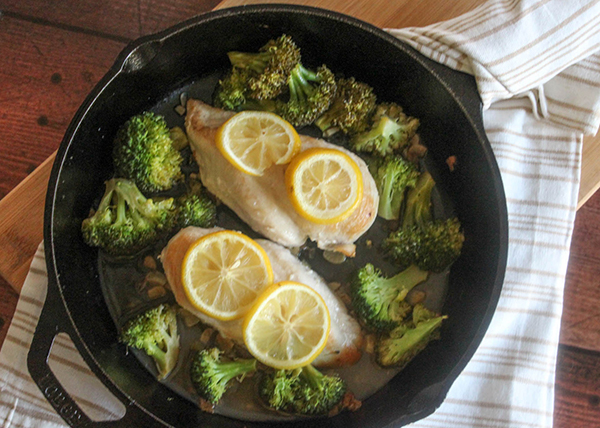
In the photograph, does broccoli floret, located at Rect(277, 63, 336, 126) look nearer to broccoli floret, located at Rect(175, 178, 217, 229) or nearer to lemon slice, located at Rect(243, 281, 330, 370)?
broccoli floret, located at Rect(175, 178, 217, 229)

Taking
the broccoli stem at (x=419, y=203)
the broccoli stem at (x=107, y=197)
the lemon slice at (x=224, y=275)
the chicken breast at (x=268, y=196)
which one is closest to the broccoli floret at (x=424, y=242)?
the broccoli stem at (x=419, y=203)

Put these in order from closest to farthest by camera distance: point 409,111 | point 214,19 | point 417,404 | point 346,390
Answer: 1. point 417,404
2. point 214,19
3. point 346,390
4. point 409,111

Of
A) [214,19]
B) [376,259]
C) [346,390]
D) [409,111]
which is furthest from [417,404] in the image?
[214,19]

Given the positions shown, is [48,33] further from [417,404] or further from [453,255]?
[417,404]

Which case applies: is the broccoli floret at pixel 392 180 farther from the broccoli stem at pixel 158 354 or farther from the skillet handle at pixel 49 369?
the skillet handle at pixel 49 369

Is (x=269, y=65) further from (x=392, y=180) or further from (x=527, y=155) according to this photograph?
(x=527, y=155)

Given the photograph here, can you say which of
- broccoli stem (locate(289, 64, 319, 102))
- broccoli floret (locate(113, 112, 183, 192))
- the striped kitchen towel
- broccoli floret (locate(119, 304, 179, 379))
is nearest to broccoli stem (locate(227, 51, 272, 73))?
broccoli stem (locate(289, 64, 319, 102))
